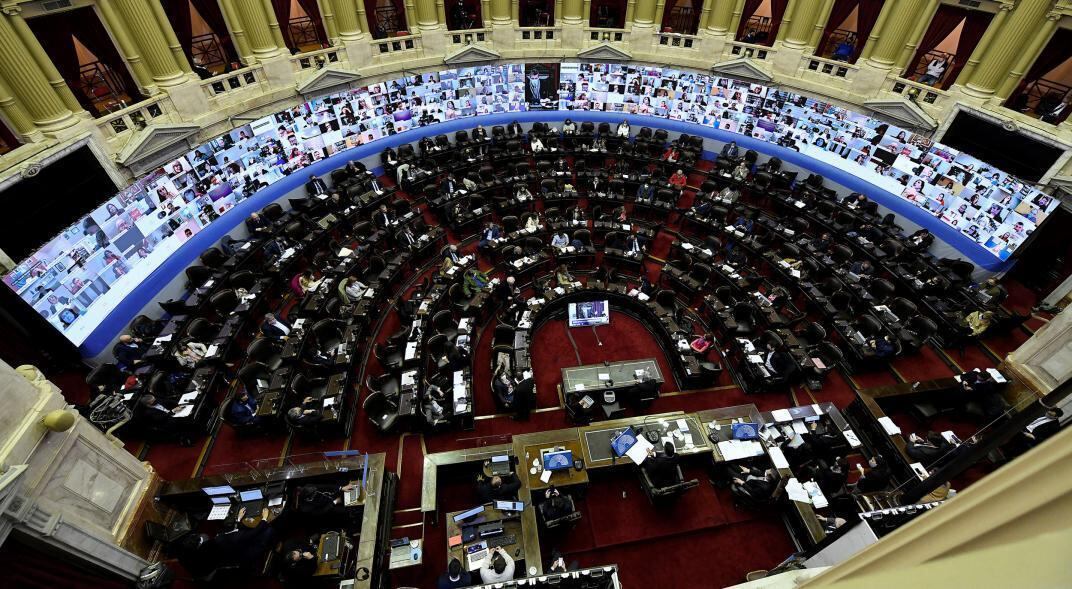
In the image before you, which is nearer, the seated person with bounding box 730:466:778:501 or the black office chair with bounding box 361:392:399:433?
the seated person with bounding box 730:466:778:501

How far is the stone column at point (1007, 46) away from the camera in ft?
47.5

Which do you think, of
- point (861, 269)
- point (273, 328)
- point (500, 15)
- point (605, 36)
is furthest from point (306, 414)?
point (605, 36)

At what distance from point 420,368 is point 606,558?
235 inches

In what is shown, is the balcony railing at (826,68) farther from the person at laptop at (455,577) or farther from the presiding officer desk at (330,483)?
the person at laptop at (455,577)

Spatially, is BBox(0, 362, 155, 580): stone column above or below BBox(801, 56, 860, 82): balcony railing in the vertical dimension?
below

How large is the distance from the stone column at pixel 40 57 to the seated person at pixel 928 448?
22.4 metres

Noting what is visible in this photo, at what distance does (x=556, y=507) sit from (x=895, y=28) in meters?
20.3

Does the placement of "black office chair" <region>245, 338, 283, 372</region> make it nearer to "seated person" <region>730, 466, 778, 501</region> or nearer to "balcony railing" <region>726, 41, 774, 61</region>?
"seated person" <region>730, 466, 778, 501</region>

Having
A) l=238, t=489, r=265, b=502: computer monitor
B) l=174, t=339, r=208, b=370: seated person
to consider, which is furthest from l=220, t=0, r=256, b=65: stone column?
l=238, t=489, r=265, b=502: computer monitor

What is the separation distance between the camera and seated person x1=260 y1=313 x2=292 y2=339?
12.1m

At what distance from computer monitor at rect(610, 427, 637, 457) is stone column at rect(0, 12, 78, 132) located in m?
16.2

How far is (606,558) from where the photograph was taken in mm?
9461

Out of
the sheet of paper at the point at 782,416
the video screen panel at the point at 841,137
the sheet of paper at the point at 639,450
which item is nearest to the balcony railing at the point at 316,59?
the video screen panel at the point at 841,137

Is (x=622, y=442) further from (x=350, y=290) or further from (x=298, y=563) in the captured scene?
(x=350, y=290)
